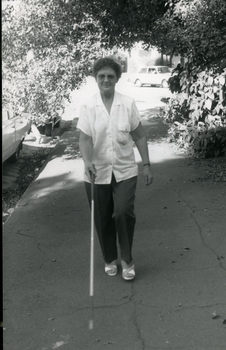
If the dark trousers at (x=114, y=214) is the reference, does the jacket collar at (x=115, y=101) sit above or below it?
above

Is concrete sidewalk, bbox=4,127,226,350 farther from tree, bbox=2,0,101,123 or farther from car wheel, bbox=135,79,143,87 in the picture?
car wheel, bbox=135,79,143,87

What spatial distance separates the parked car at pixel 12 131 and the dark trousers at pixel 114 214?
207 inches

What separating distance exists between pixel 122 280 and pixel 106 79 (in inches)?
67.8

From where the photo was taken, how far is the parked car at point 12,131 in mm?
9688

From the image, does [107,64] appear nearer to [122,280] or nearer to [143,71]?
[122,280]

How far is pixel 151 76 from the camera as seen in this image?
127ft

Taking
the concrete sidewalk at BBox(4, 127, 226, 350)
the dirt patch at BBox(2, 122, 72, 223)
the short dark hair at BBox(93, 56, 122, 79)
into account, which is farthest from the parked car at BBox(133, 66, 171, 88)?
the short dark hair at BBox(93, 56, 122, 79)

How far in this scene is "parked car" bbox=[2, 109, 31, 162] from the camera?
381 inches

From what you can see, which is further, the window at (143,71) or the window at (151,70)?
the window at (143,71)

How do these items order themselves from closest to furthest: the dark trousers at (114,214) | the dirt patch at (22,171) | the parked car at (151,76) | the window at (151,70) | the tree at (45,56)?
the dark trousers at (114,214)
the dirt patch at (22,171)
the tree at (45,56)
the parked car at (151,76)
the window at (151,70)

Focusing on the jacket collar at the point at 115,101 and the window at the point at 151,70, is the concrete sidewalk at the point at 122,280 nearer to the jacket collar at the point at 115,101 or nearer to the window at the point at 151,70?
the jacket collar at the point at 115,101

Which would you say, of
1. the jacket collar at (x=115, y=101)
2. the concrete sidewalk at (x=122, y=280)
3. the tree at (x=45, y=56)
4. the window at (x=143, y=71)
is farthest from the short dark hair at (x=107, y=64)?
the window at (x=143, y=71)

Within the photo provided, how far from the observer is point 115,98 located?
440cm

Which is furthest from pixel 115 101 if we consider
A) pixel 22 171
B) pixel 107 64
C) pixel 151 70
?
pixel 151 70
